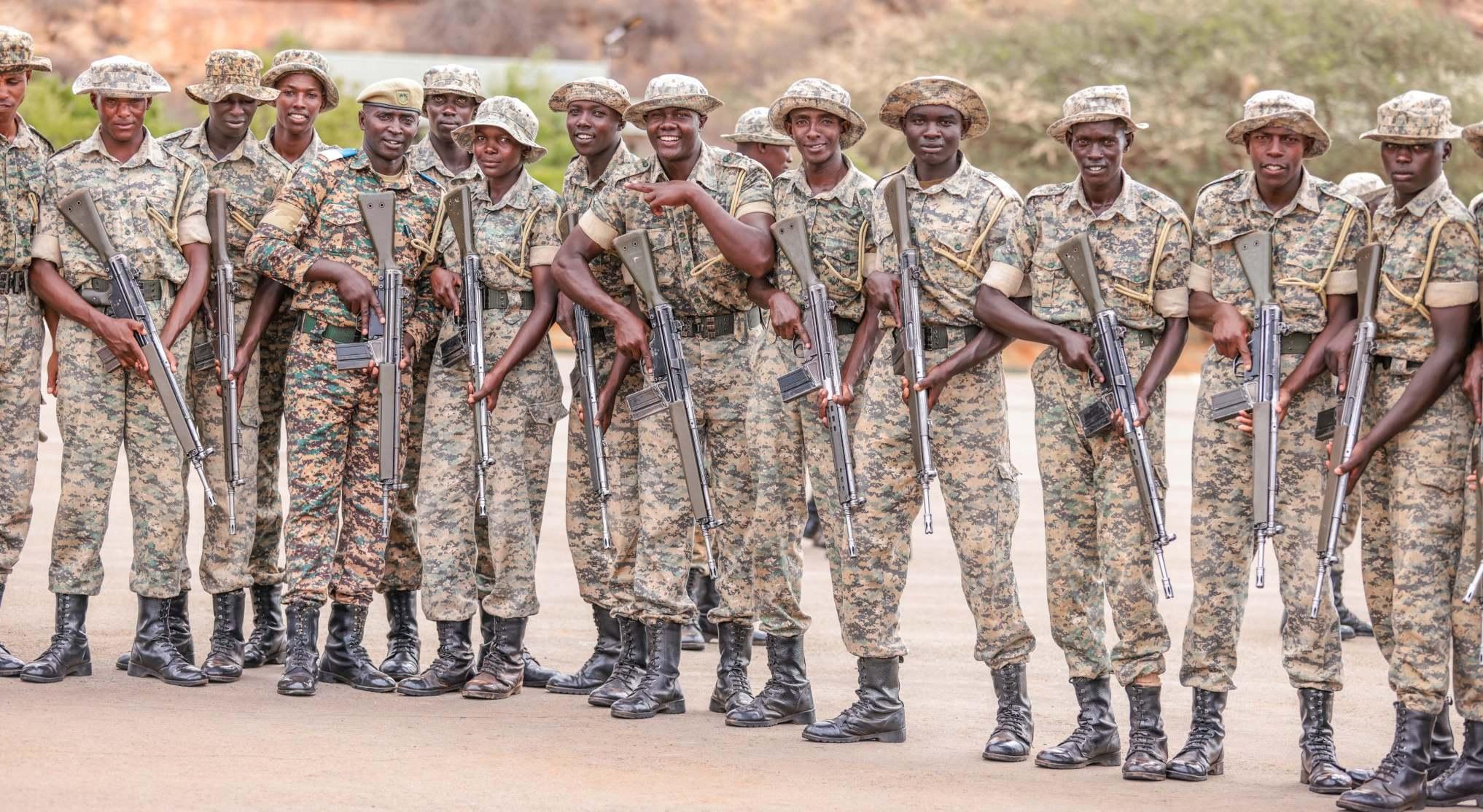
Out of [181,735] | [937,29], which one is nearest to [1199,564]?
[181,735]

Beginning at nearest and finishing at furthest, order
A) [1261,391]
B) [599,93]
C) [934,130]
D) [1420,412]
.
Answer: [1420,412]
[1261,391]
[934,130]
[599,93]

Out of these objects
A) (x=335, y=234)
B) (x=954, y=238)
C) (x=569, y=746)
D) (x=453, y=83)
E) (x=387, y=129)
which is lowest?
(x=569, y=746)

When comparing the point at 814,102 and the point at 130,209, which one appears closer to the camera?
the point at 814,102

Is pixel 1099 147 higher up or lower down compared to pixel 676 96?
lower down

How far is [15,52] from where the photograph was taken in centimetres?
762

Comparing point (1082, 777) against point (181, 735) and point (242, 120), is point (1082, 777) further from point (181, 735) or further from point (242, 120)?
point (242, 120)

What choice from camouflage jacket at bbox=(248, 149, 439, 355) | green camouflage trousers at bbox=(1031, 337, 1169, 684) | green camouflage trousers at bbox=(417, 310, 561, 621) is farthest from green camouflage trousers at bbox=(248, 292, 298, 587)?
green camouflage trousers at bbox=(1031, 337, 1169, 684)

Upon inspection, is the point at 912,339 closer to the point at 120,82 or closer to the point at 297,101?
the point at 297,101

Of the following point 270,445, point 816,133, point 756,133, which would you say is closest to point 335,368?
point 270,445

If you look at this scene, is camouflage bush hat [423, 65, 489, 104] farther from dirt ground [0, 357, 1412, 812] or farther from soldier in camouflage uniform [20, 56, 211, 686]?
dirt ground [0, 357, 1412, 812]

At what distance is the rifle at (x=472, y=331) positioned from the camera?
7578 millimetres

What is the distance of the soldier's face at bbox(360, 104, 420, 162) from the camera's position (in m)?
7.77

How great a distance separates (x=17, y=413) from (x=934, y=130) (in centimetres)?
410

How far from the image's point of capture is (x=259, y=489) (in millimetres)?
8422
